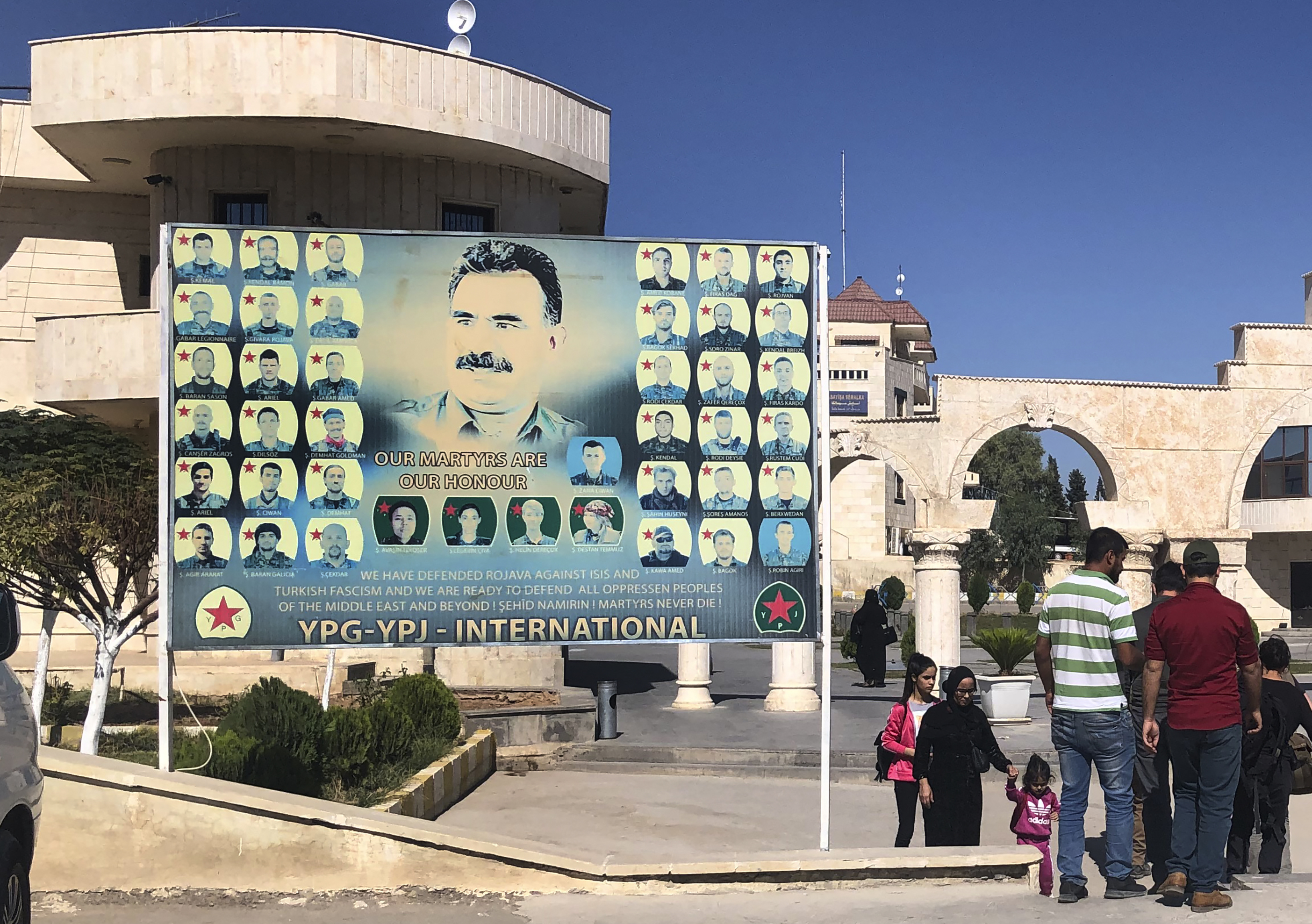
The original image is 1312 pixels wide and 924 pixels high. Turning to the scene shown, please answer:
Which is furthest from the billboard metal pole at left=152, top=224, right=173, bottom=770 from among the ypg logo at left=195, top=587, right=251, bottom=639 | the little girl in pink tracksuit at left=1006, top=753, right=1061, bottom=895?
the little girl in pink tracksuit at left=1006, top=753, right=1061, bottom=895

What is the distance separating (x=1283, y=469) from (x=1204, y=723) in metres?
41.3

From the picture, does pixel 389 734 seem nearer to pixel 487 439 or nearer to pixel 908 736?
pixel 487 439

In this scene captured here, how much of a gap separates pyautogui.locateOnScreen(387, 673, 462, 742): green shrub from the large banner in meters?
4.92

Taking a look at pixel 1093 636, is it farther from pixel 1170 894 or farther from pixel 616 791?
pixel 616 791

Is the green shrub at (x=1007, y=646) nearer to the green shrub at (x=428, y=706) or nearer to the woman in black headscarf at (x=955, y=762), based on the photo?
the green shrub at (x=428, y=706)

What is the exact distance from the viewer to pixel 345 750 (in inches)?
433

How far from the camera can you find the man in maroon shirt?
645 cm

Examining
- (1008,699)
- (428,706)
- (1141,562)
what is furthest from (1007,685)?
(1141,562)

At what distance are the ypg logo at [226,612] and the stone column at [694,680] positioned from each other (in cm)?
1091

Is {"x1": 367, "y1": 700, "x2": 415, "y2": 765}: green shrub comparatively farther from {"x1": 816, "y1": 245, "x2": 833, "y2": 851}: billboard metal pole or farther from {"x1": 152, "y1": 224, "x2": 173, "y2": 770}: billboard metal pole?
{"x1": 816, "y1": 245, "x2": 833, "y2": 851}: billboard metal pole

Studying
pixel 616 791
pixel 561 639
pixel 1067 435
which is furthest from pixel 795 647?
pixel 561 639

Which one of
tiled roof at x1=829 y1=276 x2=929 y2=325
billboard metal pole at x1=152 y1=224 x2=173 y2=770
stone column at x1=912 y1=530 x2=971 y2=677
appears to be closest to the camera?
billboard metal pole at x1=152 y1=224 x2=173 y2=770

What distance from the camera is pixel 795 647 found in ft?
59.6

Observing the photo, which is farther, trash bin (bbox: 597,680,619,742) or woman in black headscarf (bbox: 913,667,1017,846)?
trash bin (bbox: 597,680,619,742)
